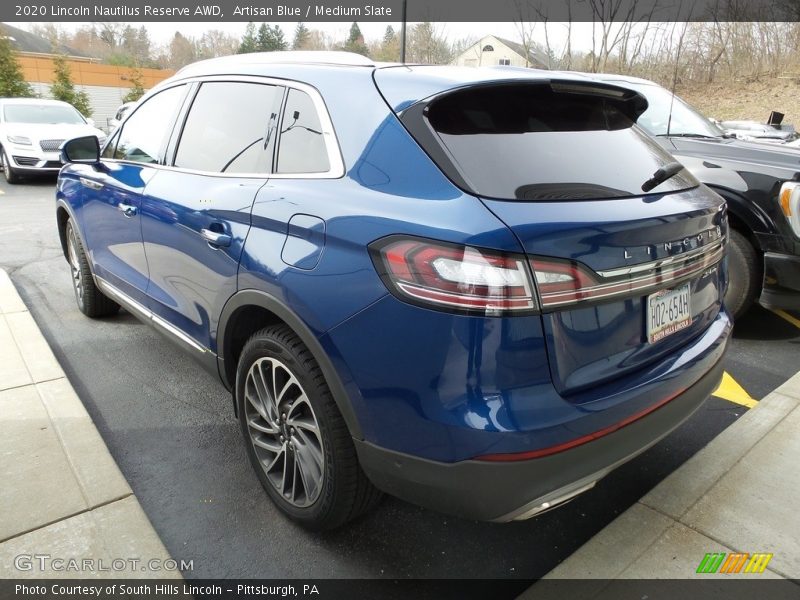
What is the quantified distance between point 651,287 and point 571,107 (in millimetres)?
764

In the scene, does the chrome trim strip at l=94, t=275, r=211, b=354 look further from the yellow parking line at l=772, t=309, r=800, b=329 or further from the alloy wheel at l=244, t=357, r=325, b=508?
the yellow parking line at l=772, t=309, r=800, b=329

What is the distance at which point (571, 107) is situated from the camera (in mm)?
2229

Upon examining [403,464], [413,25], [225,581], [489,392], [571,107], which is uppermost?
[413,25]

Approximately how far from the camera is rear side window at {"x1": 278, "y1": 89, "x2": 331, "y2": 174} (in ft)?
7.22

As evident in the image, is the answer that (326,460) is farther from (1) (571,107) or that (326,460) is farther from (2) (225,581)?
A: (1) (571,107)

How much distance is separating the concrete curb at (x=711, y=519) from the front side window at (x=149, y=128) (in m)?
2.90

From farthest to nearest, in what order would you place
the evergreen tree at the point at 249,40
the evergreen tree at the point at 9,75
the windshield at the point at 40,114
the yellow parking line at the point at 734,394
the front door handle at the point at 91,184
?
the evergreen tree at the point at 249,40
the evergreen tree at the point at 9,75
the windshield at the point at 40,114
the front door handle at the point at 91,184
the yellow parking line at the point at 734,394

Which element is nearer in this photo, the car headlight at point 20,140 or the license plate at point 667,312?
the license plate at point 667,312

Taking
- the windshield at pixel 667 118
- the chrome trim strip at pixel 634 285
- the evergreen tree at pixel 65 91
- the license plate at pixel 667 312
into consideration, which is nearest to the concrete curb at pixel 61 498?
the chrome trim strip at pixel 634 285

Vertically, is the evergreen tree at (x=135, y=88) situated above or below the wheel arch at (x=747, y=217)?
above

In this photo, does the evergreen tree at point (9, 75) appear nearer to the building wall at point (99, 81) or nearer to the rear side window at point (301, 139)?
the building wall at point (99, 81)

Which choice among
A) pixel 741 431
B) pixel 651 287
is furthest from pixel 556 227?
pixel 741 431

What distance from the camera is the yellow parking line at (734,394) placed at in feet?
11.3

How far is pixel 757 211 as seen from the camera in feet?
13.1
